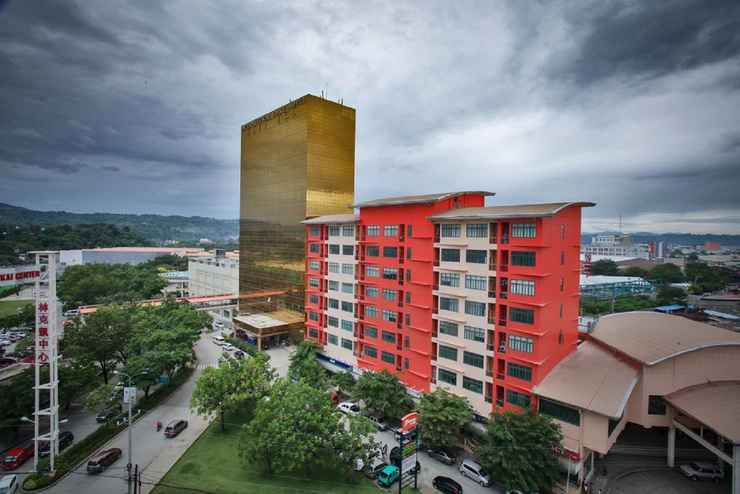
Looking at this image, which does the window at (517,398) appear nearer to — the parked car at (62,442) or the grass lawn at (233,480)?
the grass lawn at (233,480)

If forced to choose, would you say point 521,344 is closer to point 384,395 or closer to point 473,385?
point 473,385

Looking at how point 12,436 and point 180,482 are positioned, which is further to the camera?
point 12,436

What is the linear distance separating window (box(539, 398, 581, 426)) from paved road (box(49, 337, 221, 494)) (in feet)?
83.9

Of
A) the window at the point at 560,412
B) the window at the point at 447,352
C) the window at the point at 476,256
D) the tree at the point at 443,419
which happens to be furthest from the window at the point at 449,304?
the window at the point at 560,412

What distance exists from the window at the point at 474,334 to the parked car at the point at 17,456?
3252 cm

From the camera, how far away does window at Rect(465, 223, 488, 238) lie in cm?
2710

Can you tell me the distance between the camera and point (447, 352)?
96.1ft

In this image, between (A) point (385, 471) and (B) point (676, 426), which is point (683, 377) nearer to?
(B) point (676, 426)

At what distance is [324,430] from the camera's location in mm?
21734

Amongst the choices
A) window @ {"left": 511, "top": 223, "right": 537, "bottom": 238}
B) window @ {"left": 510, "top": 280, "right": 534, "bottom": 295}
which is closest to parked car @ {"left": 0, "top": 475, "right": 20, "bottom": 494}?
window @ {"left": 510, "top": 280, "right": 534, "bottom": 295}

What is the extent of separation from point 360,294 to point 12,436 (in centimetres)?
2976

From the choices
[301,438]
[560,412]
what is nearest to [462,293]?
[560,412]

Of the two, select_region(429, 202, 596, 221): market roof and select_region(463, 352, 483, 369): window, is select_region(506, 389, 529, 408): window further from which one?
select_region(429, 202, 596, 221): market roof

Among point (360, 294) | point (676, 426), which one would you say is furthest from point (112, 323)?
point (676, 426)
